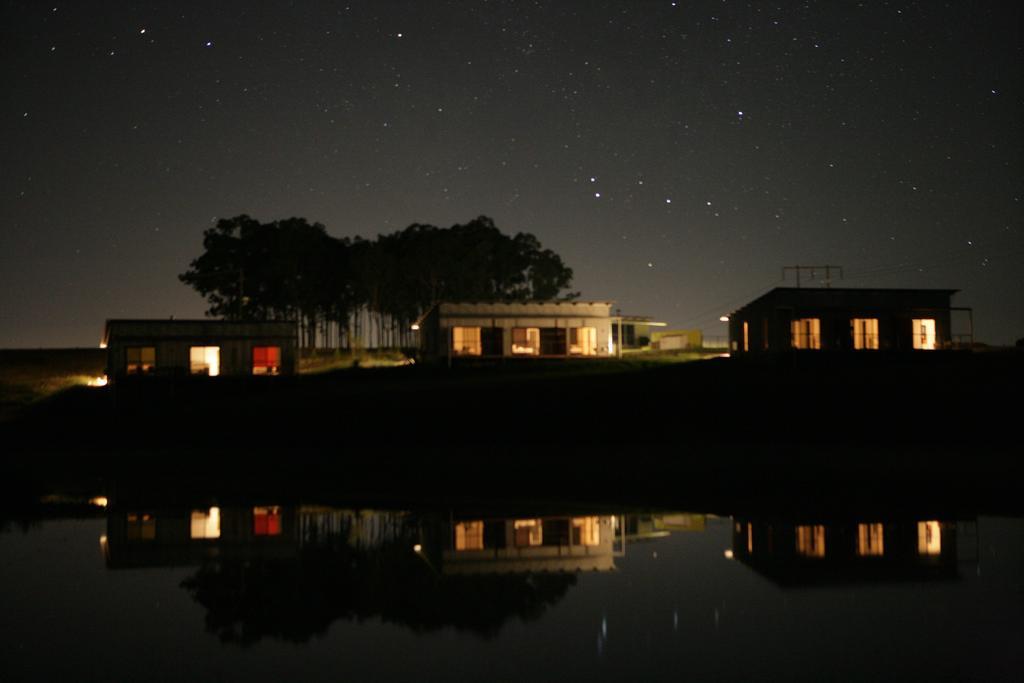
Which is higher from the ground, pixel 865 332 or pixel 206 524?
pixel 865 332

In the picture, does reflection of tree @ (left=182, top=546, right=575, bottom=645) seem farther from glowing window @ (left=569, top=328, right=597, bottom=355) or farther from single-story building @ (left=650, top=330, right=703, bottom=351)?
single-story building @ (left=650, top=330, right=703, bottom=351)

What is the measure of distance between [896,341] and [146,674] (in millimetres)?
35160

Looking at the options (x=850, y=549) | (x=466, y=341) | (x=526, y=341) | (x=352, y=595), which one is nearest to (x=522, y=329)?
(x=526, y=341)

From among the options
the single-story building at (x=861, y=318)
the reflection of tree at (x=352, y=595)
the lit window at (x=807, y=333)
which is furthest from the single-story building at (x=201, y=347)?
the reflection of tree at (x=352, y=595)

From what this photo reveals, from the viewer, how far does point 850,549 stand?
27.9 feet

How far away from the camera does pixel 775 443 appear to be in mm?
19109

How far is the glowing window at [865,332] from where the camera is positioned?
35.1m

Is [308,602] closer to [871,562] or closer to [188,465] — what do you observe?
[871,562]

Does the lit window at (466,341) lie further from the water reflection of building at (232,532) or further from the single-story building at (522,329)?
the water reflection of building at (232,532)

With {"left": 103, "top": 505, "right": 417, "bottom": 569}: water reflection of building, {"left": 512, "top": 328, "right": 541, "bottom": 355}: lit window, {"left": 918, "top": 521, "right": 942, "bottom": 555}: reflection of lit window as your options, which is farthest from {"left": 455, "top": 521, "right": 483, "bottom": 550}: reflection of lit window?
{"left": 512, "top": 328, "right": 541, "bottom": 355}: lit window

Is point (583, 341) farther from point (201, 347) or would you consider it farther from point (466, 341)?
point (201, 347)

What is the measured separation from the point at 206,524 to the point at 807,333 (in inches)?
1183

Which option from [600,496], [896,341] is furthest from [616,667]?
[896,341]

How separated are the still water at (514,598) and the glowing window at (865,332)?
2672 centimetres
